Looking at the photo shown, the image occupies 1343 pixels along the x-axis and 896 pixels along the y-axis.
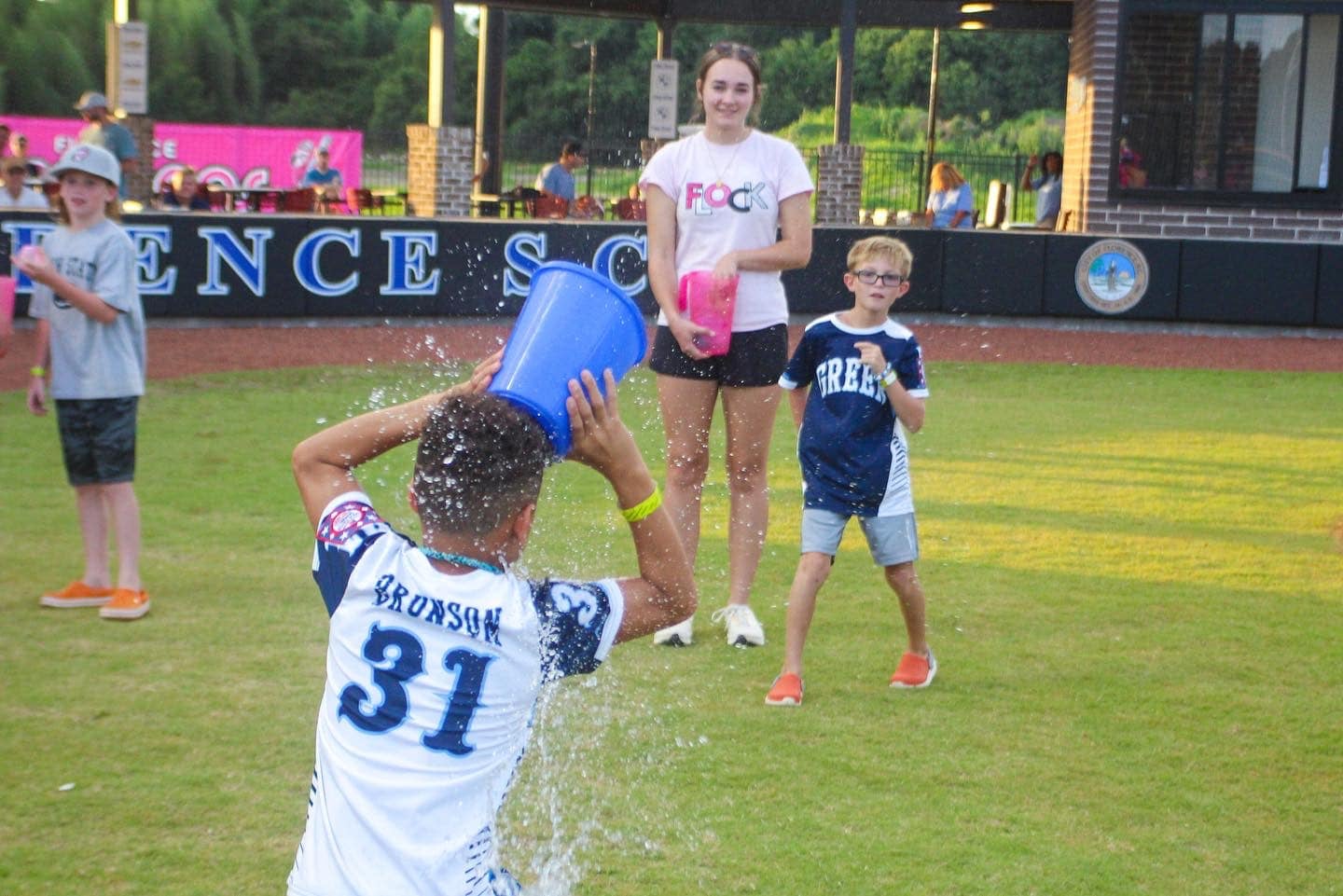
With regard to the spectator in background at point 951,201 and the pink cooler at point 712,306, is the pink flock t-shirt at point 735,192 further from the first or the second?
the spectator in background at point 951,201

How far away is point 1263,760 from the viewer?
4.72m

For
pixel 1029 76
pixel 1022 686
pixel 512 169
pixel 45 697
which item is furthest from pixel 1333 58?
pixel 1029 76

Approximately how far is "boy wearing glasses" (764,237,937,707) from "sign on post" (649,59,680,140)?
17888 millimetres

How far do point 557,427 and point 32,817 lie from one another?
237 centimetres

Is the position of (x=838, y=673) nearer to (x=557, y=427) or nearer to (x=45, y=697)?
(x=45, y=697)

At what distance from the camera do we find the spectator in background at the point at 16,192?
13.4 m

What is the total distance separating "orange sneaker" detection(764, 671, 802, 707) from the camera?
5.11 m

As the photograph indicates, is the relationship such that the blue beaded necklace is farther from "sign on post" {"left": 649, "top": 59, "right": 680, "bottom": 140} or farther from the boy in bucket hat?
"sign on post" {"left": 649, "top": 59, "right": 680, "bottom": 140}

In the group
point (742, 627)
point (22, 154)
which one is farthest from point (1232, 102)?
point (742, 627)

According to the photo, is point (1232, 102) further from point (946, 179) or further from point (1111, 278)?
point (1111, 278)

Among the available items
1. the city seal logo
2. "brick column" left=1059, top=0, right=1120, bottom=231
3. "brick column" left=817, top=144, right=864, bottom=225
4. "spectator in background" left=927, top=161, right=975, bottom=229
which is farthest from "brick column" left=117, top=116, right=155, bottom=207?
"brick column" left=1059, top=0, right=1120, bottom=231

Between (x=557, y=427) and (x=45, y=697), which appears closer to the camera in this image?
(x=557, y=427)

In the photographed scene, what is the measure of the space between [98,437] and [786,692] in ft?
9.03

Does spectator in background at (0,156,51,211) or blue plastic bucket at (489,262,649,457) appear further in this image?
spectator in background at (0,156,51,211)
